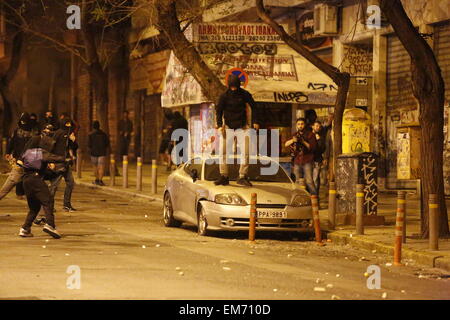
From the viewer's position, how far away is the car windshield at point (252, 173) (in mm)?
17125

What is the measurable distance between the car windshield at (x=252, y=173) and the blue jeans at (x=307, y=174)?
2.14 m

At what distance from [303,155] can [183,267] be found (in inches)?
311

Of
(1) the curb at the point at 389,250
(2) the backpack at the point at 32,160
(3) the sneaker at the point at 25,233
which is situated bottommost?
(1) the curb at the point at 389,250

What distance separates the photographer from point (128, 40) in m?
43.6

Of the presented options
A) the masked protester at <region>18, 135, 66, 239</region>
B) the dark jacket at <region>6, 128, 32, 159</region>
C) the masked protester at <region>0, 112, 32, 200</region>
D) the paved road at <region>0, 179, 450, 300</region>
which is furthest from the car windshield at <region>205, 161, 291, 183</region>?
the dark jacket at <region>6, 128, 32, 159</region>

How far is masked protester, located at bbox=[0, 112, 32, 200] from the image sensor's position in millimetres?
17359

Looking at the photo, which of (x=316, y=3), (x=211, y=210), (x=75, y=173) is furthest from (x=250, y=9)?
(x=211, y=210)

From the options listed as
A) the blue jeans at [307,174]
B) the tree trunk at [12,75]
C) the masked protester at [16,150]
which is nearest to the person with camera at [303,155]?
the blue jeans at [307,174]

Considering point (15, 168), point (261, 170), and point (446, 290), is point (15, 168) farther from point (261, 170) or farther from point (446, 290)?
point (446, 290)

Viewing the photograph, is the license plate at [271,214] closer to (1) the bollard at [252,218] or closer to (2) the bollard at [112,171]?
(1) the bollard at [252,218]

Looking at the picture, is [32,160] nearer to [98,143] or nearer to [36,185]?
[36,185]

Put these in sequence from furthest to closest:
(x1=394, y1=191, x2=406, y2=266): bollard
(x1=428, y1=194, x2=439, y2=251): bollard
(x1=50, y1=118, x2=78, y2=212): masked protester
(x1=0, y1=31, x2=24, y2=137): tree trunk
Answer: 1. (x1=0, y1=31, x2=24, y2=137): tree trunk
2. (x1=50, y1=118, x2=78, y2=212): masked protester
3. (x1=428, y1=194, x2=439, y2=251): bollard
4. (x1=394, y1=191, x2=406, y2=266): bollard

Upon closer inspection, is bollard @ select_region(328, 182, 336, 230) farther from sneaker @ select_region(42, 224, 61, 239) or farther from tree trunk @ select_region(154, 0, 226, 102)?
tree trunk @ select_region(154, 0, 226, 102)

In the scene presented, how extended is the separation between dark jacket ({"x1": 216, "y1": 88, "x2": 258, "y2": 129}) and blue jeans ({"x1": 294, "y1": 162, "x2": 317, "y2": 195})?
8.33 ft
